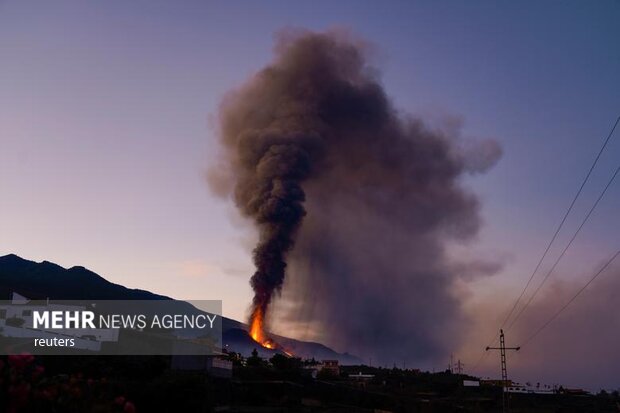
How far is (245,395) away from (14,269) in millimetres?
140823

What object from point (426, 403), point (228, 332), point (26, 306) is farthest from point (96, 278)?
point (426, 403)

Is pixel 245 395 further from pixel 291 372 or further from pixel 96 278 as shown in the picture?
pixel 96 278

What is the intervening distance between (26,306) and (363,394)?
1328 inches

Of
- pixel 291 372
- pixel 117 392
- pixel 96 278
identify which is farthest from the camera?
pixel 96 278

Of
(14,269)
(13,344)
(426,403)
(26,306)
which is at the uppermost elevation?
(14,269)

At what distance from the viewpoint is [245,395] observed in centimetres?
5106

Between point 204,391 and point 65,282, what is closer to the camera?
point 204,391

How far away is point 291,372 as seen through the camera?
229 feet

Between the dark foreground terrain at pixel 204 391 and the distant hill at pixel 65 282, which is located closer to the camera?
the dark foreground terrain at pixel 204 391

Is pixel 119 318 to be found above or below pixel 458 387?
above

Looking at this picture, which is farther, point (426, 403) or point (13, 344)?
point (426, 403)

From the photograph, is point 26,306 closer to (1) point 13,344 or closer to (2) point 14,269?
(1) point 13,344

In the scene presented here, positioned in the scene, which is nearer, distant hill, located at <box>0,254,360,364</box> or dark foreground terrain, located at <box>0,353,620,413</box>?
dark foreground terrain, located at <box>0,353,620,413</box>

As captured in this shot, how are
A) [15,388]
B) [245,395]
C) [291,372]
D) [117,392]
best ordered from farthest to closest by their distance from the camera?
1. [291,372]
2. [245,395]
3. [117,392]
4. [15,388]
